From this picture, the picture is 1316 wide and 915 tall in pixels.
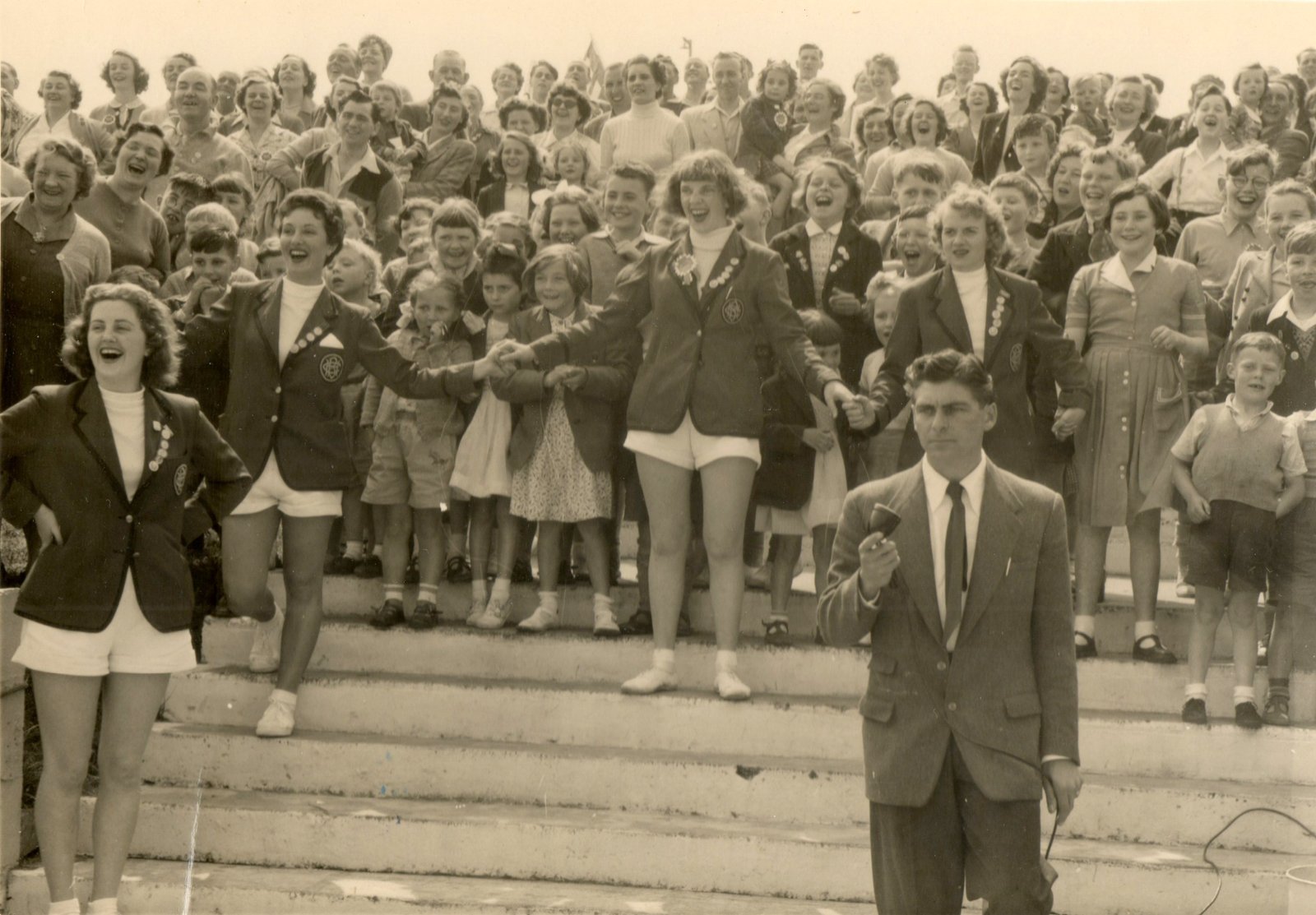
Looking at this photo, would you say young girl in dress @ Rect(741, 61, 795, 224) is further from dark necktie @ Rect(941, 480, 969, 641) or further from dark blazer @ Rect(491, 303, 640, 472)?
dark necktie @ Rect(941, 480, 969, 641)

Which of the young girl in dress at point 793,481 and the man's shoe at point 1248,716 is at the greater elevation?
the young girl in dress at point 793,481

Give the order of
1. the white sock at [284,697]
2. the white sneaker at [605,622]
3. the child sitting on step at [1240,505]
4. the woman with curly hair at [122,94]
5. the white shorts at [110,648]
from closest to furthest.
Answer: the white shorts at [110,648], the child sitting on step at [1240,505], the white sock at [284,697], the white sneaker at [605,622], the woman with curly hair at [122,94]

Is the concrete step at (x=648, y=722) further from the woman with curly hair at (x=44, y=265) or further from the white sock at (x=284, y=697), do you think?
the woman with curly hair at (x=44, y=265)

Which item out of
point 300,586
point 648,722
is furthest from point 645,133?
point 648,722

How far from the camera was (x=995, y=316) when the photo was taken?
214 inches

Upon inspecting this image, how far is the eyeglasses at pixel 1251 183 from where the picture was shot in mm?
6762

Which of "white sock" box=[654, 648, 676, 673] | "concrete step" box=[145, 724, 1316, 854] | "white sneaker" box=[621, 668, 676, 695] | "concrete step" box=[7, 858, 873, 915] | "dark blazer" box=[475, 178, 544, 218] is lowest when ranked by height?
"concrete step" box=[7, 858, 873, 915]

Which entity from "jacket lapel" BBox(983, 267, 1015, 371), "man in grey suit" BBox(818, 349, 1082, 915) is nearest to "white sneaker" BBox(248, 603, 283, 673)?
"jacket lapel" BBox(983, 267, 1015, 371)

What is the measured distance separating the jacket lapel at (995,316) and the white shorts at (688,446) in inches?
33.4

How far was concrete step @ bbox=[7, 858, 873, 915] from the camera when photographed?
467cm

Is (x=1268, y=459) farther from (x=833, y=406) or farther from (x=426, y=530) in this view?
(x=426, y=530)

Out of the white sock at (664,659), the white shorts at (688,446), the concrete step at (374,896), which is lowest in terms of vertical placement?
the concrete step at (374,896)

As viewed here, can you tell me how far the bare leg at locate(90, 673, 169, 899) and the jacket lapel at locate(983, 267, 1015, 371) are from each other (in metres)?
2.83

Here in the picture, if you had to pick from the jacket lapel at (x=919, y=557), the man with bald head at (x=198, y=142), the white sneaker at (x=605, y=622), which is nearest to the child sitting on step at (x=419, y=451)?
the white sneaker at (x=605, y=622)
